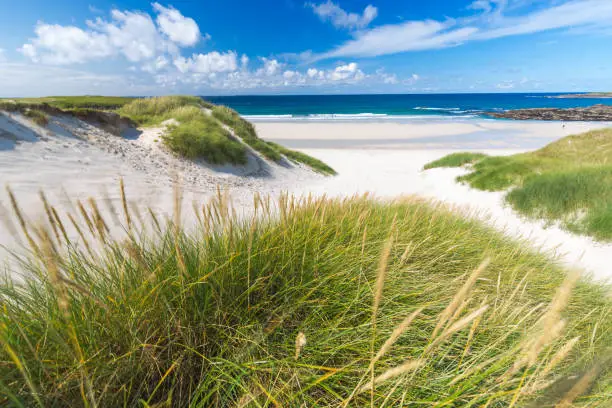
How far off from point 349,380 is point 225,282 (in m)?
0.89

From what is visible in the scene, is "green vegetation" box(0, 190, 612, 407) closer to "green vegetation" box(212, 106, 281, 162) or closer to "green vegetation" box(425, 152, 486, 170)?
"green vegetation" box(212, 106, 281, 162)

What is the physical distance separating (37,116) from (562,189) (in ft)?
42.3

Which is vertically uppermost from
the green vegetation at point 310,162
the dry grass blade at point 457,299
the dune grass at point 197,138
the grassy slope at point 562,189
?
the dry grass blade at point 457,299

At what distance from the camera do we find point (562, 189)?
664cm

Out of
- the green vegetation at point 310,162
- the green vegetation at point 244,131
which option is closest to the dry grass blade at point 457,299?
the green vegetation at point 244,131

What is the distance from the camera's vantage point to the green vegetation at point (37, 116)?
756 centimetres

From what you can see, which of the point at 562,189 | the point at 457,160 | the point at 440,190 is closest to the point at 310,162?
the point at 440,190

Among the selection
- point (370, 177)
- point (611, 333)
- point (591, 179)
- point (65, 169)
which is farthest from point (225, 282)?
point (370, 177)

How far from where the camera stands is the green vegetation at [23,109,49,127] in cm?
756

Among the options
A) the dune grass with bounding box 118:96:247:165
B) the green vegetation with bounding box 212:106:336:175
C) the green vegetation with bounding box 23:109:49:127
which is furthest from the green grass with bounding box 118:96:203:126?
the green vegetation with bounding box 23:109:49:127

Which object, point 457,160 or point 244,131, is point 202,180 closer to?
point 244,131

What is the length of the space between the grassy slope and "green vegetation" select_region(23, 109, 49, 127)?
39.8ft

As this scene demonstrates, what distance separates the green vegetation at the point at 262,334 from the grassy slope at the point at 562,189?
4587 mm

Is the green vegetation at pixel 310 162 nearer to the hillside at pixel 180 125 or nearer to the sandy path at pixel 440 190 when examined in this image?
the hillside at pixel 180 125
